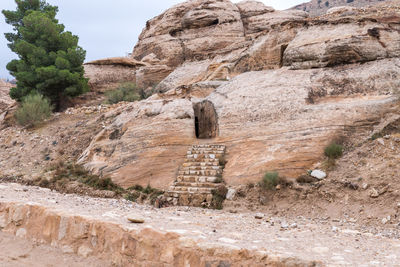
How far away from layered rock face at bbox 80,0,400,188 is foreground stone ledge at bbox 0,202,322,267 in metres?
3.97

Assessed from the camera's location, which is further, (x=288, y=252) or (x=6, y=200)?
(x=6, y=200)

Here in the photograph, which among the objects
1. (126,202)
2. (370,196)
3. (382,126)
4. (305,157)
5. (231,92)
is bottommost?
(126,202)

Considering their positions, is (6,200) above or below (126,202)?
above

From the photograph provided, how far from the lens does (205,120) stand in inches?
414

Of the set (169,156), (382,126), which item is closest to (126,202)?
(169,156)

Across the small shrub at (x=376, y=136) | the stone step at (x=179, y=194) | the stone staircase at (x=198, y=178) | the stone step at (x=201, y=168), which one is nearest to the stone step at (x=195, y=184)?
the stone staircase at (x=198, y=178)

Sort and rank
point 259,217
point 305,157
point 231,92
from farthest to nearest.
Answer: point 231,92
point 305,157
point 259,217

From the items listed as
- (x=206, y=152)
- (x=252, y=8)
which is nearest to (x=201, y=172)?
(x=206, y=152)

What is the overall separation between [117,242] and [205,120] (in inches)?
Result: 259

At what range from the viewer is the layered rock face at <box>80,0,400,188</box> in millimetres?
8414

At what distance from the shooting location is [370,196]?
20.8 feet

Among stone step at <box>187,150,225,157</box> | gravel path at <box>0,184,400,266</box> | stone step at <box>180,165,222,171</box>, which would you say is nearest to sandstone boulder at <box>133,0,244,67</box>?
stone step at <box>187,150,225,157</box>

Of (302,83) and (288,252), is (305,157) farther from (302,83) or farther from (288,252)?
(288,252)

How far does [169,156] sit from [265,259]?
6.43 m
